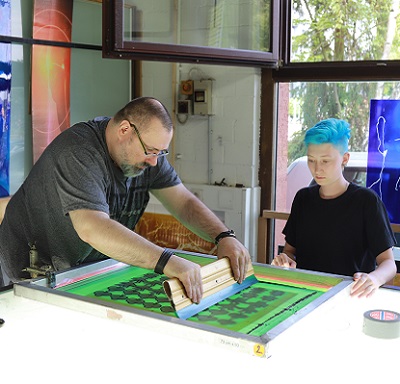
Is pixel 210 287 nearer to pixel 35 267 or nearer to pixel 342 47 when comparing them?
pixel 35 267

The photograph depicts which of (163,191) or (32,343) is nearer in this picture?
(32,343)

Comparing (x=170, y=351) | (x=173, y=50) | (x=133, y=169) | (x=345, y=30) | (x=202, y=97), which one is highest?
(x=345, y=30)

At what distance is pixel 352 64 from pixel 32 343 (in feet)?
9.14

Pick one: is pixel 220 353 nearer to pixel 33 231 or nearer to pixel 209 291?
pixel 209 291

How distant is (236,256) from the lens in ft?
7.55

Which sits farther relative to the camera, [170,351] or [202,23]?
[202,23]

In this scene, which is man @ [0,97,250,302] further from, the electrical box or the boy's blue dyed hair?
the electrical box

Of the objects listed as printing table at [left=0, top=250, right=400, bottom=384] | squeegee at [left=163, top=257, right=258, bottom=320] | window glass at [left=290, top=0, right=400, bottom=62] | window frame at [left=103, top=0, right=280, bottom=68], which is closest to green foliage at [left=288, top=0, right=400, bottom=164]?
window glass at [left=290, top=0, right=400, bottom=62]

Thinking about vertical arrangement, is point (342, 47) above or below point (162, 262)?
above

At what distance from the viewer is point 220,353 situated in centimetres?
174

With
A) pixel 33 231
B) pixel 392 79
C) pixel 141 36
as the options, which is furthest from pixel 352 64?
pixel 33 231

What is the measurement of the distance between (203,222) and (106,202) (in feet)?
1.55

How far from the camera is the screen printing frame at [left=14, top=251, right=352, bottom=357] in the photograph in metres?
1.69

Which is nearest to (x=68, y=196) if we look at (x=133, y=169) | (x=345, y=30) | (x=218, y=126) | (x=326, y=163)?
(x=133, y=169)
